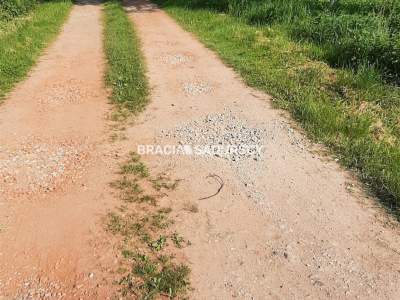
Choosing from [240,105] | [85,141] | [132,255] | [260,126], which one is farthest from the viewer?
[240,105]

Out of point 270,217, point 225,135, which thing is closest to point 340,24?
point 225,135

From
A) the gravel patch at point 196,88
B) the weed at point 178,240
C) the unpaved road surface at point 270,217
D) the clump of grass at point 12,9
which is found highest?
the clump of grass at point 12,9

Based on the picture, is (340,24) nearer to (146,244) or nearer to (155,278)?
(146,244)

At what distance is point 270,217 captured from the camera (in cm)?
527

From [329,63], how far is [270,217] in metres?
6.52

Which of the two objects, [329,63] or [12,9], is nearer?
[329,63]

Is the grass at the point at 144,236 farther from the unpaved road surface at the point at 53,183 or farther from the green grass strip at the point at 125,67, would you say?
the green grass strip at the point at 125,67

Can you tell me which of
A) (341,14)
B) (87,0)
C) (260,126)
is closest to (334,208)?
(260,126)

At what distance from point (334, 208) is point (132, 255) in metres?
2.72

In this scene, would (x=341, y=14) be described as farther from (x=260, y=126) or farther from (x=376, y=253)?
(x=376, y=253)

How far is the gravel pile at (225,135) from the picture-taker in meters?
6.63

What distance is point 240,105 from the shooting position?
8383 millimetres

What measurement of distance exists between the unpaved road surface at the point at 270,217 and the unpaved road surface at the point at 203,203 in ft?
0.05

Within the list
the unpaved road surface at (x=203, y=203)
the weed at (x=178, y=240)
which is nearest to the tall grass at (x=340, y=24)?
the unpaved road surface at (x=203, y=203)
